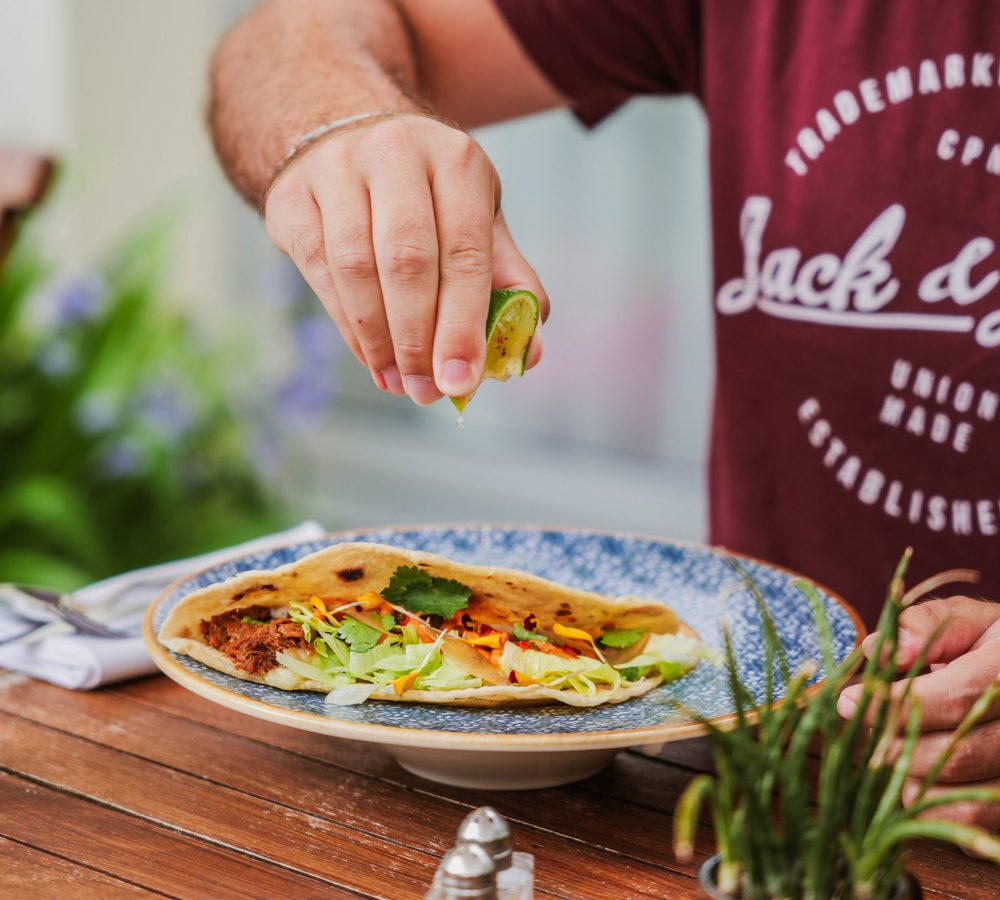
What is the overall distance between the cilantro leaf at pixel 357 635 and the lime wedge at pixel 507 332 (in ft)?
0.83

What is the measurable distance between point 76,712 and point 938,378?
3.68ft

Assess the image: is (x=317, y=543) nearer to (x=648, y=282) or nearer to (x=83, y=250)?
(x=648, y=282)

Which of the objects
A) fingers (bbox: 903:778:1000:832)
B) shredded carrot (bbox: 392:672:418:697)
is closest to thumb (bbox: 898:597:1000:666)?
fingers (bbox: 903:778:1000:832)

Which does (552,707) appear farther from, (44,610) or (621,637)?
(44,610)

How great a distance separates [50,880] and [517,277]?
26.5 inches

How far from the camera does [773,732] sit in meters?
0.70

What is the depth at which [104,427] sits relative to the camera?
3176mm

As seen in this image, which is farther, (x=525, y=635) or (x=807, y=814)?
(x=525, y=635)

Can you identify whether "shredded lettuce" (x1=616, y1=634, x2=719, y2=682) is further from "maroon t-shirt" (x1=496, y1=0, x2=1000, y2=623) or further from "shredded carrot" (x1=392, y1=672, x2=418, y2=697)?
"maroon t-shirt" (x1=496, y1=0, x2=1000, y2=623)

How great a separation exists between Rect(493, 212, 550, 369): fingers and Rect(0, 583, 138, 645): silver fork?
568 millimetres

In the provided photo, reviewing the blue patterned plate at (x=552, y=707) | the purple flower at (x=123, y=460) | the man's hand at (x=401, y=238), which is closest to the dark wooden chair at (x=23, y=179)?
the man's hand at (x=401, y=238)

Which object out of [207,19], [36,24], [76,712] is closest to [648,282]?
[207,19]

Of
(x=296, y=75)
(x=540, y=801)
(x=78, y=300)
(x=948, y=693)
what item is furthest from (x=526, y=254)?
(x=948, y=693)

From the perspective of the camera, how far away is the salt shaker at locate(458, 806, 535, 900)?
803mm
